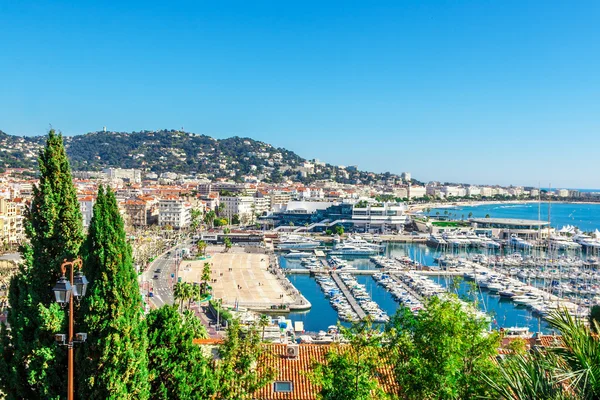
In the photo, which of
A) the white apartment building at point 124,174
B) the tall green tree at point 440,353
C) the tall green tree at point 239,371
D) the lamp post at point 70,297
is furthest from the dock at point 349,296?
the white apartment building at point 124,174

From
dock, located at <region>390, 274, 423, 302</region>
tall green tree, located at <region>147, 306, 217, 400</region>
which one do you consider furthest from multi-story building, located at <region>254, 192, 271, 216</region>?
tall green tree, located at <region>147, 306, 217, 400</region>

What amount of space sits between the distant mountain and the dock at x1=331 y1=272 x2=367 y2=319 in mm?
108505

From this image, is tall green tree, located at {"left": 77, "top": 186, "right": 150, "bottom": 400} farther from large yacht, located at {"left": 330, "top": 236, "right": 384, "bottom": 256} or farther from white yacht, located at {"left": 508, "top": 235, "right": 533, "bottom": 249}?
white yacht, located at {"left": 508, "top": 235, "right": 533, "bottom": 249}

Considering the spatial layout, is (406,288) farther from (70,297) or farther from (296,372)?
(70,297)

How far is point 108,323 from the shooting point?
21.5 feet

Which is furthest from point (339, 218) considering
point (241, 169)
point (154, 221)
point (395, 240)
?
point (241, 169)

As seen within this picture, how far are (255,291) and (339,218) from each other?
41.5 m

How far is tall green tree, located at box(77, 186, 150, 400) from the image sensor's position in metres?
6.52

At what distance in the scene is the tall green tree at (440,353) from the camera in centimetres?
664

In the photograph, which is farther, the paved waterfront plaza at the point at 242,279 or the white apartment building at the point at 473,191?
the white apartment building at the point at 473,191

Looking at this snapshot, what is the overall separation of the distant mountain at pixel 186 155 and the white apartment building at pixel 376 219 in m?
76.6

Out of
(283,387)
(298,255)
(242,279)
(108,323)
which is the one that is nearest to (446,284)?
(242,279)

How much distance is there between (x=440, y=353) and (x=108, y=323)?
397cm

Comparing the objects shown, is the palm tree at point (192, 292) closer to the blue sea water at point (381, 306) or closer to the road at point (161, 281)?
the road at point (161, 281)
